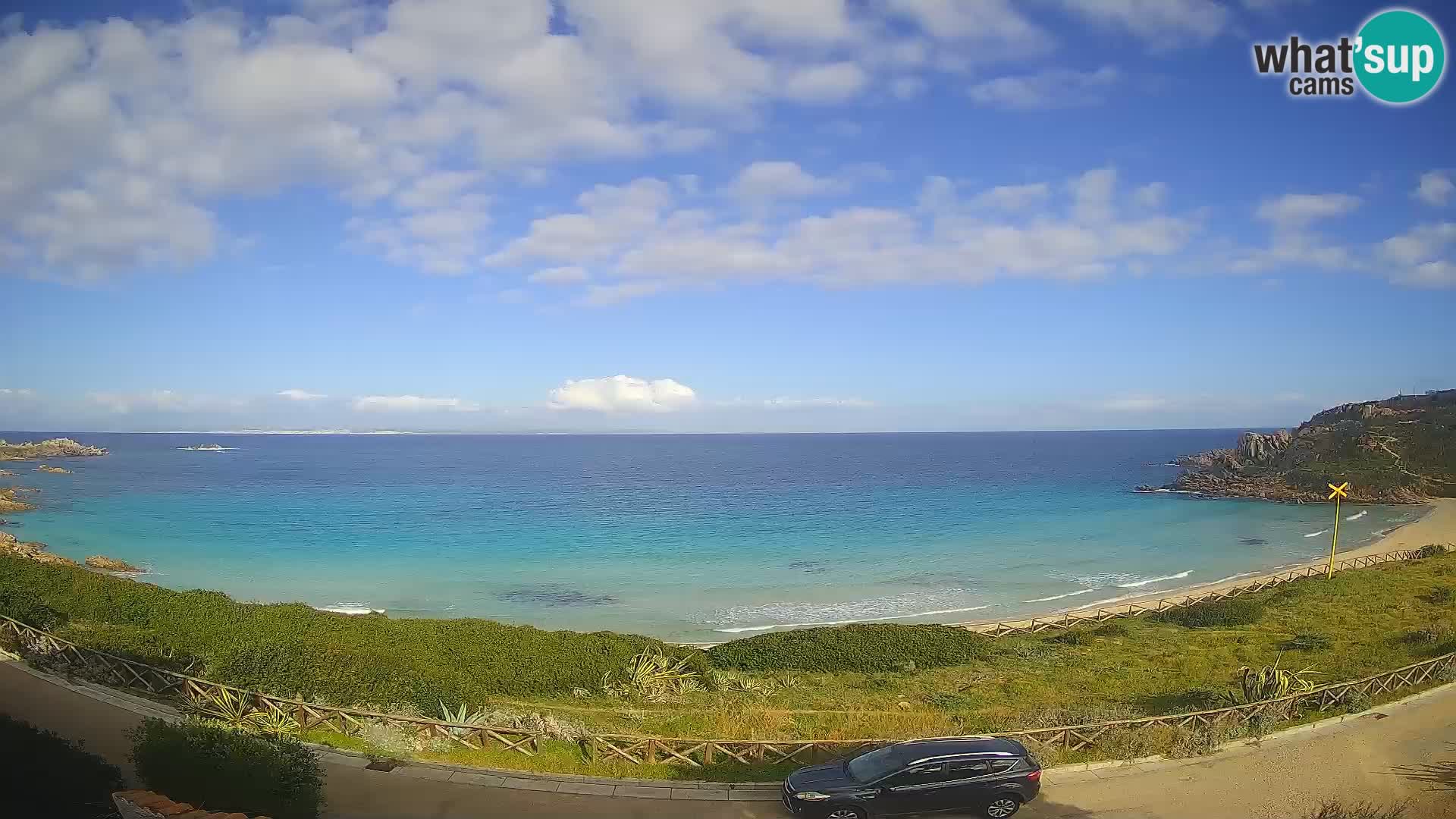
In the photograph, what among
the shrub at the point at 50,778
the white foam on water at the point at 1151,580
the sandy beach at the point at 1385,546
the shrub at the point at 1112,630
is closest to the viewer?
the shrub at the point at 50,778

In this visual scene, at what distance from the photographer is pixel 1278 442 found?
116 metres

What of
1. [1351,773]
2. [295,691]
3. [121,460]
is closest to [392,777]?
[295,691]

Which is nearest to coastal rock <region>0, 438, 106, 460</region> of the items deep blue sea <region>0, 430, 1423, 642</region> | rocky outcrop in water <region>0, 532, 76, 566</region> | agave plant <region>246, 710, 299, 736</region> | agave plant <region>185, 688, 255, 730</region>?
deep blue sea <region>0, 430, 1423, 642</region>

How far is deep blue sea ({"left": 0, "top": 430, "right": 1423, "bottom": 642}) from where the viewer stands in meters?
41.2

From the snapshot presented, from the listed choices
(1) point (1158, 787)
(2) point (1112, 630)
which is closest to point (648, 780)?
(1) point (1158, 787)

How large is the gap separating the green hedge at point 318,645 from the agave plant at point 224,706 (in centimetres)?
30

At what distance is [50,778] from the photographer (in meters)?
11.4

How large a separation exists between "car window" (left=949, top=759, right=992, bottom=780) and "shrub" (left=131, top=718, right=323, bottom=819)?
1037 centimetres

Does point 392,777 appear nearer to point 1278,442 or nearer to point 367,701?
point 367,701

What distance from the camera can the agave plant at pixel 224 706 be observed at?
1595cm

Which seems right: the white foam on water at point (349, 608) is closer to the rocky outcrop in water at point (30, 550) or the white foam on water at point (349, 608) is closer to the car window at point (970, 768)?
the rocky outcrop in water at point (30, 550)

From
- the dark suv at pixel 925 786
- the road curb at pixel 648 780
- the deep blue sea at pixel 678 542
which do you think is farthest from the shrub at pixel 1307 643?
the dark suv at pixel 925 786

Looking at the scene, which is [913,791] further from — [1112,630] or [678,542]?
[678,542]

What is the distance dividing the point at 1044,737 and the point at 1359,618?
23.7 metres
